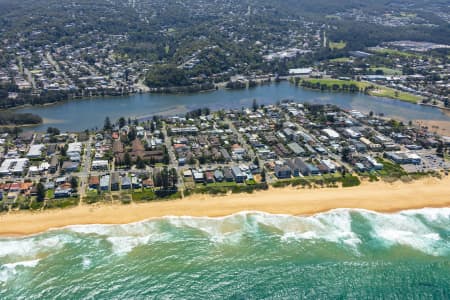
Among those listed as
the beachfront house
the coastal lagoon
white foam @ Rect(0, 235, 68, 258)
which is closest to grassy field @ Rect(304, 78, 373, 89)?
the coastal lagoon

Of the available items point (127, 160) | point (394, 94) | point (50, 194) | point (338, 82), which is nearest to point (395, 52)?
point (338, 82)

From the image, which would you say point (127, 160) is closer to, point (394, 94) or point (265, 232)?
point (265, 232)

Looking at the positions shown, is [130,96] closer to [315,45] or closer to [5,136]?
[5,136]

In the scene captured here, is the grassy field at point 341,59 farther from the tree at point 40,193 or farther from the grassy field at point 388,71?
the tree at point 40,193

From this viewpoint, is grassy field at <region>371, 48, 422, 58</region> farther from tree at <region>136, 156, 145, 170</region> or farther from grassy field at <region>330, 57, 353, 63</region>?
tree at <region>136, 156, 145, 170</region>

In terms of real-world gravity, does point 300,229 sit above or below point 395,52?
below

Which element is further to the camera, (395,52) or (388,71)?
(395,52)
